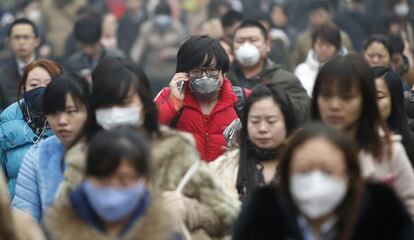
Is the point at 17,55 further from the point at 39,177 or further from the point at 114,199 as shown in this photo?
the point at 114,199

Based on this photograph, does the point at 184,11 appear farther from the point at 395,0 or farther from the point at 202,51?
the point at 202,51

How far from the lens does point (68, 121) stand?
9102mm

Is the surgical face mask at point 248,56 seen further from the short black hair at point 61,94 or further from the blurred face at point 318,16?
the blurred face at point 318,16

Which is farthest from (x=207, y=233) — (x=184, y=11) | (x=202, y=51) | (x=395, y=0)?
(x=184, y=11)

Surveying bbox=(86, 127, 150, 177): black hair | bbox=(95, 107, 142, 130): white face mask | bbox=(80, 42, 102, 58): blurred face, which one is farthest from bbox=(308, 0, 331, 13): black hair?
bbox=(86, 127, 150, 177): black hair

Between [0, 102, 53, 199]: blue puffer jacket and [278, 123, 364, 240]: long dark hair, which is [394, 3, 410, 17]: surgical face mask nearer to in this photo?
[0, 102, 53, 199]: blue puffer jacket

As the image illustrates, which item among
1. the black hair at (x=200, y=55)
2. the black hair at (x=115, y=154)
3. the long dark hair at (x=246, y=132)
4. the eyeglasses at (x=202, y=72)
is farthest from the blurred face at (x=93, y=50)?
the black hair at (x=115, y=154)

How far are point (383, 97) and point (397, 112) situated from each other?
15 centimetres

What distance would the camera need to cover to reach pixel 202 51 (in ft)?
35.1

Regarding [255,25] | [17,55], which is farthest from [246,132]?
[17,55]

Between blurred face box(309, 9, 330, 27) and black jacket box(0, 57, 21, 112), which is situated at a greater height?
black jacket box(0, 57, 21, 112)

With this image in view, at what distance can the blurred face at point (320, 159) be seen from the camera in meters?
6.71

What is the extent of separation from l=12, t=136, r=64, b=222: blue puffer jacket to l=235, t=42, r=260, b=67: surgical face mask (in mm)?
4928

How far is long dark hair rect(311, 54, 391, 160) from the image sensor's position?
7793mm
